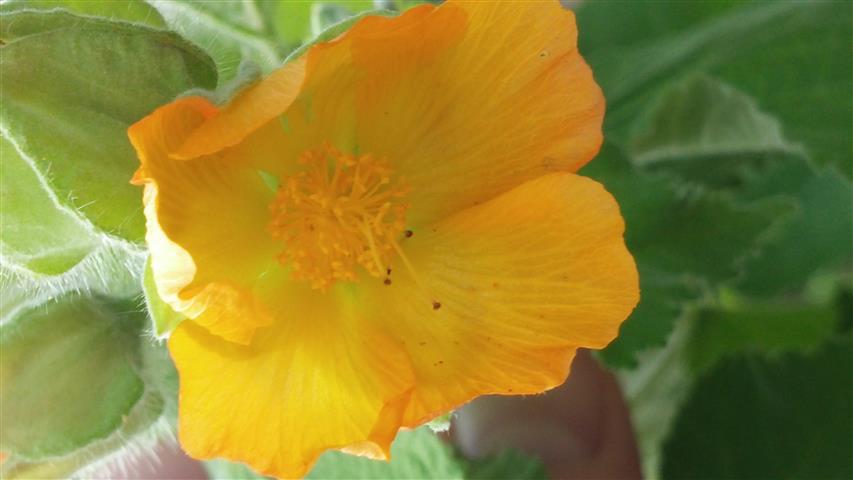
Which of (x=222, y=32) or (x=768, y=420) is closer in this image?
(x=222, y=32)

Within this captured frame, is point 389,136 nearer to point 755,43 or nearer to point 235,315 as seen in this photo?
point 235,315

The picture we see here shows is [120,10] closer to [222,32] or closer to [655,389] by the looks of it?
[222,32]

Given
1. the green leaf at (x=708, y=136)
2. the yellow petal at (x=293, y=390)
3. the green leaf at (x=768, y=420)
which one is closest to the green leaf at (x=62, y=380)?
the yellow petal at (x=293, y=390)

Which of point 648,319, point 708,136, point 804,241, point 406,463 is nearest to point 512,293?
A: point 406,463

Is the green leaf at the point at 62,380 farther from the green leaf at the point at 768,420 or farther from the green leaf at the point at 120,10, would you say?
the green leaf at the point at 768,420

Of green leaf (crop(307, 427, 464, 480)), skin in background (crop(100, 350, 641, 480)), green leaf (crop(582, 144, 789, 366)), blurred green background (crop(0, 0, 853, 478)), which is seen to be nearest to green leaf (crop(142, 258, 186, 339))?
blurred green background (crop(0, 0, 853, 478))

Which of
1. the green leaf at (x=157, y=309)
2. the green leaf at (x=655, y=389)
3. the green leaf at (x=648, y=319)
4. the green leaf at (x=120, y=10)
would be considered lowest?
the green leaf at (x=655, y=389)
